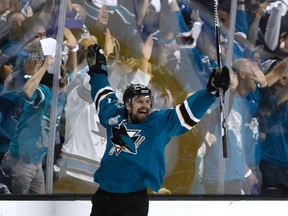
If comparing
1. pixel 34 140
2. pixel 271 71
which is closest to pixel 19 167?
pixel 34 140

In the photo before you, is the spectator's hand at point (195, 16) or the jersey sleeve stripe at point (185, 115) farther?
the spectator's hand at point (195, 16)

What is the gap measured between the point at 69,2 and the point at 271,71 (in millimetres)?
1215

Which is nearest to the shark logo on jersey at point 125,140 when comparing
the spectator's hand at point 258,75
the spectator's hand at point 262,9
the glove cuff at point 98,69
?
the glove cuff at point 98,69

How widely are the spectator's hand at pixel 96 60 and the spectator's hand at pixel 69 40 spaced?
119 mm

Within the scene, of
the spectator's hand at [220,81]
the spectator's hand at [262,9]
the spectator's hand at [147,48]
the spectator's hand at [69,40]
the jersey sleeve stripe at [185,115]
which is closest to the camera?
the spectator's hand at [220,81]

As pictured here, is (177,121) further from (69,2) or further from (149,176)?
(69,2)

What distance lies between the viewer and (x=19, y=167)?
4543 mm

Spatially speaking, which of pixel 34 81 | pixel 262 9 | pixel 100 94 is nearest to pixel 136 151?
pixel 100 94

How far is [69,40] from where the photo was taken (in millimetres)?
4645

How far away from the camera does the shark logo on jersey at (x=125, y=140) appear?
4273 millimetres

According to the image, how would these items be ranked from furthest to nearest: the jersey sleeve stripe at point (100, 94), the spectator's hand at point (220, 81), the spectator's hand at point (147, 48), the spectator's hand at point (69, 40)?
the spectator's hand at point (147, 48)
the spectator's hand at point (69, 40)
the jersey sleeve stripe at point (100, 94)
the spectator's hand at point (220, 81)

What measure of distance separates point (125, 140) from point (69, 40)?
67cm

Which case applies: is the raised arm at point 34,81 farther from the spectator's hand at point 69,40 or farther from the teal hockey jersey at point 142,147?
the teal hockey jersey at point 142,147

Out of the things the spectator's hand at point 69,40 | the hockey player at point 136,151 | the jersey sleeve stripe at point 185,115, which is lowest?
the hockey player at point 136,151
